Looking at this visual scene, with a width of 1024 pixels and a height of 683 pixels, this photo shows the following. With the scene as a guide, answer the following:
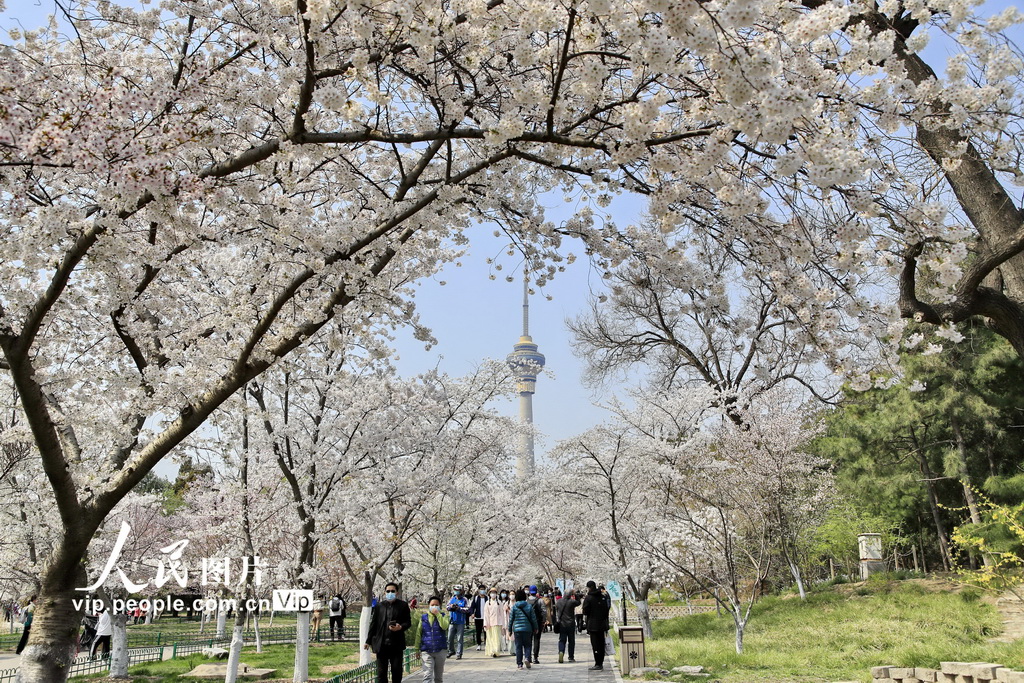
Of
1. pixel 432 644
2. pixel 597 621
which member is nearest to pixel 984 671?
pixel 432 644

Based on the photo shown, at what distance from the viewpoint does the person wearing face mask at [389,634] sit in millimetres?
8922

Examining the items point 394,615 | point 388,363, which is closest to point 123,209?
point 394,615

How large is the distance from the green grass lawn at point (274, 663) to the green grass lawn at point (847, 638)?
19.3 feet

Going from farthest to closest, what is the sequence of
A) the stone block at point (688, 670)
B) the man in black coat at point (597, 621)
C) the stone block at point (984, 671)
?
1. the man in black coat at point (597, 621)
2. the stone block at point (688, 670)
3. the stone block at point (984, 671)

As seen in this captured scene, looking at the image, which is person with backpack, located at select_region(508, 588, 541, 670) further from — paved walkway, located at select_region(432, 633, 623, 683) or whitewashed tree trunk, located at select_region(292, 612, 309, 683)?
whitewashed tree trunk, located at select_region(292, 612, 309, 683)

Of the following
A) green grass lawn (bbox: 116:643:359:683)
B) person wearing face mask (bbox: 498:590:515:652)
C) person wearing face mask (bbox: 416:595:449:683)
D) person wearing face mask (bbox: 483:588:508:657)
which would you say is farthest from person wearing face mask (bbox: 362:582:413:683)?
person wearing face mask (bbox: 498:590:515:652)

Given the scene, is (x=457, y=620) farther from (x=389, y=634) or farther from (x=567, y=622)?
(x=389, y=634)

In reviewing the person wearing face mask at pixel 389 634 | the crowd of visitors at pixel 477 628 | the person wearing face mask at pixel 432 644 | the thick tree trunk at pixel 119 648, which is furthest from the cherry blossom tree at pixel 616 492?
the thick tree trunk at pixel 119 648

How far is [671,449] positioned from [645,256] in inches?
534

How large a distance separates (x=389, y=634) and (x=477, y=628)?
39.6ft

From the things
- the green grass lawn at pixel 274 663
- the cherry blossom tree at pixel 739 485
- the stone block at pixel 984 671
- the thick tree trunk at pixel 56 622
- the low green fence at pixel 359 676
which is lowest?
the green grass lawn at pixel 274 663

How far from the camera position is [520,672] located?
12188 millimetres

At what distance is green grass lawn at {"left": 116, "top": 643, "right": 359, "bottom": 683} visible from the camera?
12273mm

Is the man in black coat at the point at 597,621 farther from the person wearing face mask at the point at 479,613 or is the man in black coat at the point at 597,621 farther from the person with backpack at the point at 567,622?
the person wearing face mask at the point at 479,613
